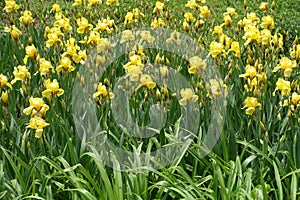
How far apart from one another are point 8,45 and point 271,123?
2856mm

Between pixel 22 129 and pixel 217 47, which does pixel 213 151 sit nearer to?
pixel 217 47

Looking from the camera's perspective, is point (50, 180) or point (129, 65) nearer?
point (50, 180)

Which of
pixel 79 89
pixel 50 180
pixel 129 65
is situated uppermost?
pixel 129 65

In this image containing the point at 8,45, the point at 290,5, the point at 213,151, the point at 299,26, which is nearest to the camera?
the point at 213,151

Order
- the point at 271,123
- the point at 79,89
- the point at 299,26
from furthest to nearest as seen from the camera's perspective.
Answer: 1. the point at 299,26
2. the point at 79,89
3. the point at 271,123

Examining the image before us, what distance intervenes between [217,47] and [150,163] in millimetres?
1062

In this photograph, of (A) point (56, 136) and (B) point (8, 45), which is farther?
(B) point (8, 45)

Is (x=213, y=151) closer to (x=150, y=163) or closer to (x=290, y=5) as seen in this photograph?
(x=150, y=163)

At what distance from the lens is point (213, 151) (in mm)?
3496

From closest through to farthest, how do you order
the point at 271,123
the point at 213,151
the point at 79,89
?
the point at 213,151 → the point at 271,123 → the point at 79,89

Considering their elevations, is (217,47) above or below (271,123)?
above

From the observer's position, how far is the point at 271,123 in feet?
12.3

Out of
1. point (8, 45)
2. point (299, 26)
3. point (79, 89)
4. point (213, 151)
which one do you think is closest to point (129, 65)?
point (79, 89)

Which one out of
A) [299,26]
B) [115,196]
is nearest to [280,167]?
[115,196]
